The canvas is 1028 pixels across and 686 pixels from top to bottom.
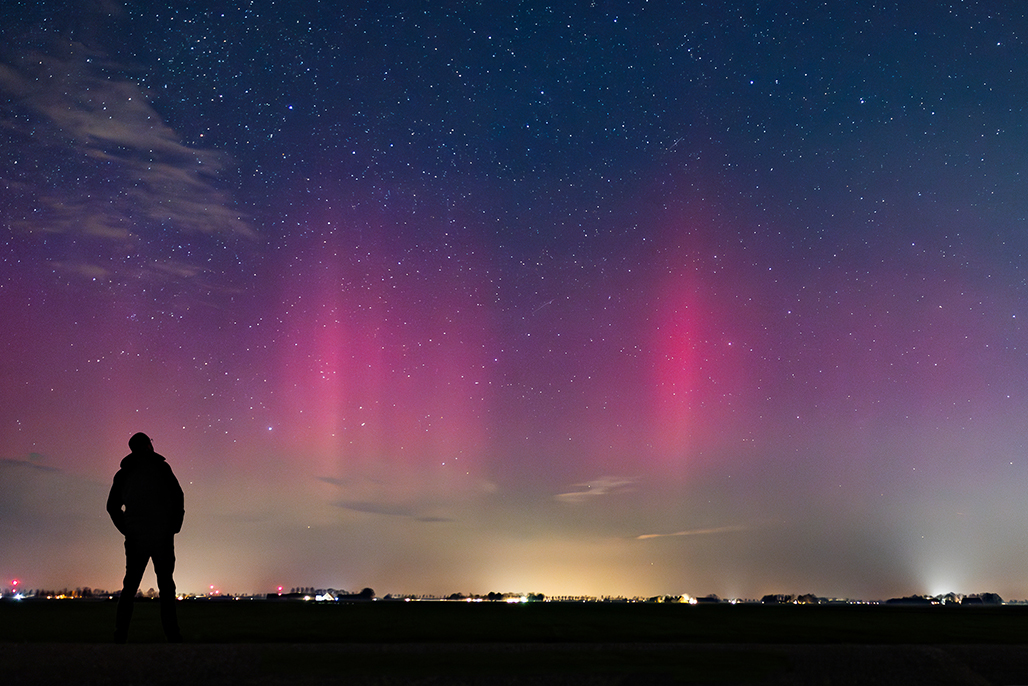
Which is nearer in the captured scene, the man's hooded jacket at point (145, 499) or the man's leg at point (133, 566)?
the man's leg at point (133, 566)

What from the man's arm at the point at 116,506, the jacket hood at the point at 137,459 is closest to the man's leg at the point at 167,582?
the man's arm at the point at 116,506

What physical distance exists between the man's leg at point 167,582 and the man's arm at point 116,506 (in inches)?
13.2

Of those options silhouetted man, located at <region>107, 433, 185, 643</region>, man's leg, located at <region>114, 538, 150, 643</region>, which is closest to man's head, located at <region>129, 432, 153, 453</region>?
silhouetted man, located at <region>107, 433, 185, 643</region>

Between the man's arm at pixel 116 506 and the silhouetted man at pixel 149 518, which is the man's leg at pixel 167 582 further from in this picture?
the man's arm at pixel 116 506

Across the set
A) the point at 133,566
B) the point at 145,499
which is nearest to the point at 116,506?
the point at 145,499

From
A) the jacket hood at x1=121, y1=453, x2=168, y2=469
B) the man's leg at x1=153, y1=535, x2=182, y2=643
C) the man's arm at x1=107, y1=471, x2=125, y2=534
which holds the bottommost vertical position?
the man's leg at x1=153, y1=535, x2=182, y2=643

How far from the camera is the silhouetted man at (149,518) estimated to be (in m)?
6.05

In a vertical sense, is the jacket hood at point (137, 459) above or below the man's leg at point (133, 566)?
above

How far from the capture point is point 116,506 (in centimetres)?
611

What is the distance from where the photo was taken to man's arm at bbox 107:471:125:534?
6.06 metres

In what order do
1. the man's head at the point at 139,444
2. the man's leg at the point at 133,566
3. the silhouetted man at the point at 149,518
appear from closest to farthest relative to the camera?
the man's leg at the point at 133,566 → the silhouetted man at the point at 149,518 → the man's head at the point at 139,444

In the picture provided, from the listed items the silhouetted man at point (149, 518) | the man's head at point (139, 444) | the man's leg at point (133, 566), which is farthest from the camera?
the man's head at point (139, 444)

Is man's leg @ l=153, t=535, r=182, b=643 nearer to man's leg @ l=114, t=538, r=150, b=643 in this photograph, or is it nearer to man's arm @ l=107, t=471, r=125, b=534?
man's leg @ l=114, t=538, r=150, b=643

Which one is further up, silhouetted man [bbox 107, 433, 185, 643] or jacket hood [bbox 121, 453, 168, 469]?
jacket hood [bbox 121, 453, 168, 469]
